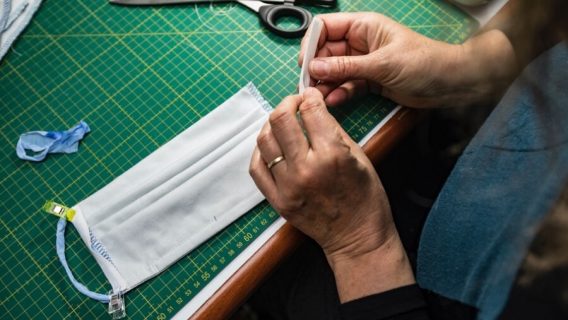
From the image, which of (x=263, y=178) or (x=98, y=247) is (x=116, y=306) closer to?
(x=98, y=247)

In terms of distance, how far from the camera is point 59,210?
80cm

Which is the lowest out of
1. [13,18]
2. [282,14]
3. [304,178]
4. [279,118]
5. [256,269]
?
[256,269]

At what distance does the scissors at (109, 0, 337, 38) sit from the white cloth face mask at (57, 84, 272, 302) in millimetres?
243

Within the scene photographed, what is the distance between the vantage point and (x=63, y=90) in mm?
933

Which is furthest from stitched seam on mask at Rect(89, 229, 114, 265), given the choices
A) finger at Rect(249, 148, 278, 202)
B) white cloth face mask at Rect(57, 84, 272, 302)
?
finger at Rect(249, 148, 278, 202)

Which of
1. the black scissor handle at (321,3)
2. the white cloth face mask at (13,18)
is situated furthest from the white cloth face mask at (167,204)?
the white cloth face mask at (13,18)

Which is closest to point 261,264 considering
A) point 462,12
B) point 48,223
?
point 48,223

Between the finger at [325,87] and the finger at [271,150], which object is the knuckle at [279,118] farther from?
the finger at [325,87]

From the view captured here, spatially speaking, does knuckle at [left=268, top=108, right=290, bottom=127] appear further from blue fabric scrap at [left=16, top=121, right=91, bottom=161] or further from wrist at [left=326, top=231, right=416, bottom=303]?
blue fabric scrap at [left=16, top=121, right=91, bottom=161]

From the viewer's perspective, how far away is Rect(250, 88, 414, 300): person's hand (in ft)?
2.20

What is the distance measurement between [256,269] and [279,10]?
1.92 feet

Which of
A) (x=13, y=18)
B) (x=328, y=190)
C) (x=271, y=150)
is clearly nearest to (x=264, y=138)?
(x=271, y=150)

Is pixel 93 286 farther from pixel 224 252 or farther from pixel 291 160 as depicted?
pixel 291 160

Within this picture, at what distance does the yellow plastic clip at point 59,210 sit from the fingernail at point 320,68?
1.77 ft
